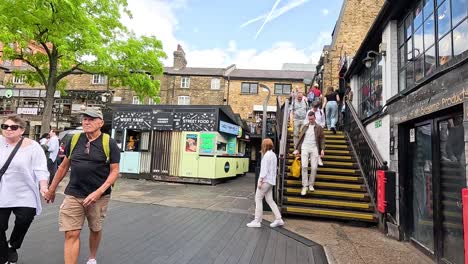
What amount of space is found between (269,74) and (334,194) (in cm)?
2189

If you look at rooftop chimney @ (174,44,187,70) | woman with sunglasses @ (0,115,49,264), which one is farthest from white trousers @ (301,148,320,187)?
rooftop chimney @ (174,44,187,70)

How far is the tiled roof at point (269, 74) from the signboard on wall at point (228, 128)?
12223 mm

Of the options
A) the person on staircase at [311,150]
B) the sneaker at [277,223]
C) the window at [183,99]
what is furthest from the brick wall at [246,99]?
the sneaker at [277,223]

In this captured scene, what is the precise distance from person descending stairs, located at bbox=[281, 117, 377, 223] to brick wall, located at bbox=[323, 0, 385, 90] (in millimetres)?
7277

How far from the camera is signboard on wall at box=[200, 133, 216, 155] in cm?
1205

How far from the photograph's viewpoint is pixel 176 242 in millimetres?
4422

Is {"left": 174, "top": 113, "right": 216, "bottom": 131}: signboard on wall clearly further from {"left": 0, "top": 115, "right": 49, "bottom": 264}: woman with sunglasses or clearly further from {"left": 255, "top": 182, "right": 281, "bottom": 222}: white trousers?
{"left": 0, "top": 115, "right": 49, "bottom": 264}: woman with sunglasses

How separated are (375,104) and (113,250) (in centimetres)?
675

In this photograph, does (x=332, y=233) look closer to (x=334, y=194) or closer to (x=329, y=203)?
(x=329, y=203)

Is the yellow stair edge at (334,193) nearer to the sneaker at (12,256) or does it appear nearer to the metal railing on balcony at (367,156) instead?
the metal railing on balcony at (367,156)

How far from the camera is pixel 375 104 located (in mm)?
7465

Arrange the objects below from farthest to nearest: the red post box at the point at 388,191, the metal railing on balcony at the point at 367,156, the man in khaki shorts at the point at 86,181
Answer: the metal railing on balcony at the point at 367,156 → the red post box at the point at 388,191 → the man in khaki shorts at the point at 86,181

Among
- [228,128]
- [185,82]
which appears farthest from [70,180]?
[185,82]

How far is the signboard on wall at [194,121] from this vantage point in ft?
39.8
